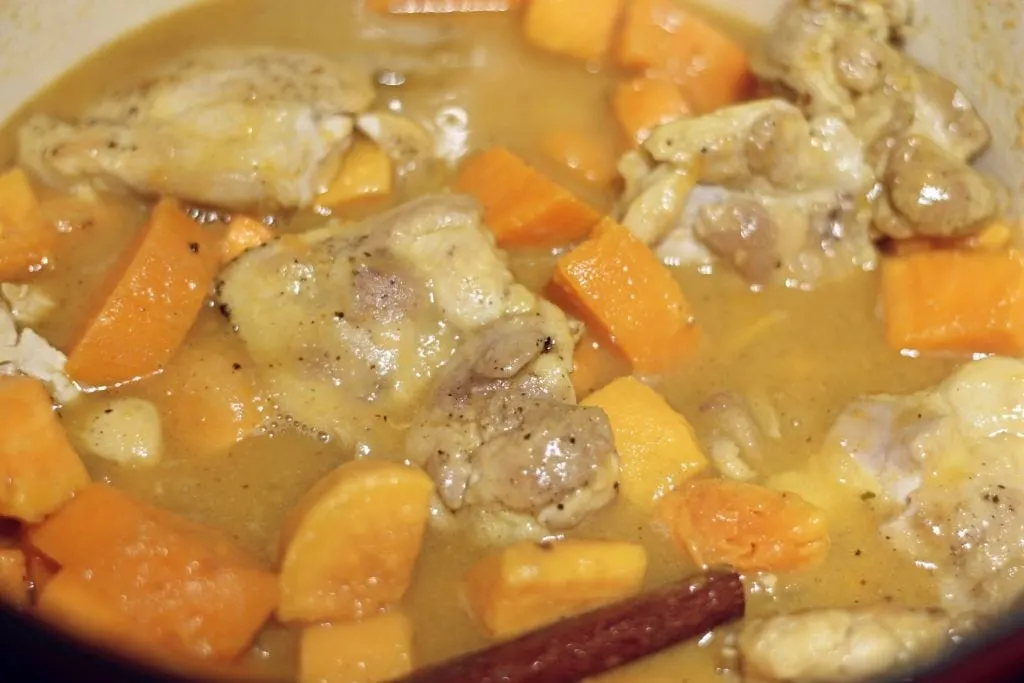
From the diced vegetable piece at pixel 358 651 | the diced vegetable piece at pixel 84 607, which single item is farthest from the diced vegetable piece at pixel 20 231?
the diced vegetable piece at pixel 358 651

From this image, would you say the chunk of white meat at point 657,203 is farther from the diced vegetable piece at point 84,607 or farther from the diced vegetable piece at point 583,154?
the diced vegetable piece at point 84,607

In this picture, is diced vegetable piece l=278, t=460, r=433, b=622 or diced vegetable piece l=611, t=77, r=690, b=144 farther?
diced vegetable piece l=611, t=77, r=690, b=144

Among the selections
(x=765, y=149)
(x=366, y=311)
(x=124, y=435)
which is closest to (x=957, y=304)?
(x=765, y=149)

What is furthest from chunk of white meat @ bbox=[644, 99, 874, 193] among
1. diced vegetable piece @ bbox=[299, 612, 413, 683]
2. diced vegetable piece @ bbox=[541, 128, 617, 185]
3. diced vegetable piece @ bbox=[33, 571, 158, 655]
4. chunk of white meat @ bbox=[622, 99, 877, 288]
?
diced vegetable piece @ bbox=[33, 571, 158, 655]

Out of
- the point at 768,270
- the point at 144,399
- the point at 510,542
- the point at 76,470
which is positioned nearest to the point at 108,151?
the point at 144,399

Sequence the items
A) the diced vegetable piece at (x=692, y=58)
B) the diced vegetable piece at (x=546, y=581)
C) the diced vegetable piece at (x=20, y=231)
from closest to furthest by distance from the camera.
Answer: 1. the diced vegetable piece at (x=546, y=581)
2. the diced vegetable piece at (x=20, y=231)
3. the diced vegetable piece at (x=692, y=58)

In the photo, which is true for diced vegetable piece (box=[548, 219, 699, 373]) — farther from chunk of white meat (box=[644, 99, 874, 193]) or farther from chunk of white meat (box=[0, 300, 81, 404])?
chunk of white meat (box=[0, 300, 81, 404])
